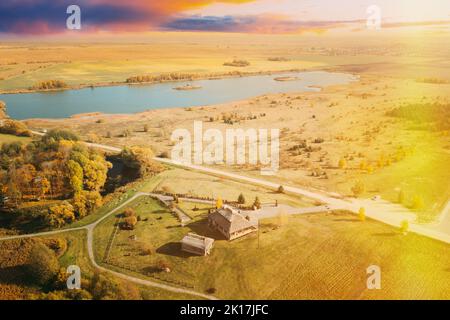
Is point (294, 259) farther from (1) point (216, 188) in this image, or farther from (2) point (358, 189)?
(1) point (216, 188)

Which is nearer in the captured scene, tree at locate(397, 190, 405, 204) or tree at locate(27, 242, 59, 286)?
tree at locate(27, 242, 59, 286)

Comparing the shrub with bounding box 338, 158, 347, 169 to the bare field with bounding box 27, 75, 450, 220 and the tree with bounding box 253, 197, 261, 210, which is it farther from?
the tree with bounding box 253, 197, 261, 210

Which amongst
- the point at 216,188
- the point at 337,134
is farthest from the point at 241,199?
the point at 337,134

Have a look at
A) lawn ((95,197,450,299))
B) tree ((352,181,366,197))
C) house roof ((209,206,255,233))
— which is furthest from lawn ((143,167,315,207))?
tree ((352,181,366,197))

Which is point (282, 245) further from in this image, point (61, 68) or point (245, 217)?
point (61, 68)

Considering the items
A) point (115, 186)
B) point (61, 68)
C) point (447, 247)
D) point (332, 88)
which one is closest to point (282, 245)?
point (447, 247)

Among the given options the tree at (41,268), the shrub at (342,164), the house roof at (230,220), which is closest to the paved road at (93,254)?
the tree at (41,268)

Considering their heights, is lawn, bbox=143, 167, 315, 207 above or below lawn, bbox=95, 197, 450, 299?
above
